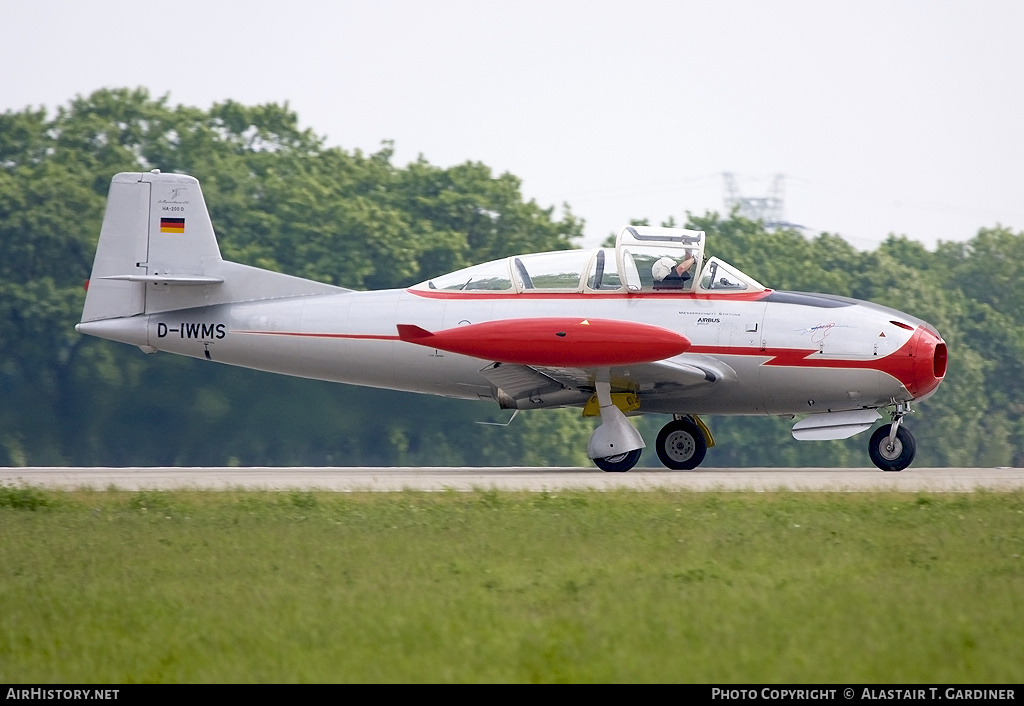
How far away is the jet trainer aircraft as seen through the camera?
15.9m

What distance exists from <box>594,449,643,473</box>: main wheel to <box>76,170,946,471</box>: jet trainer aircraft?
29 mm

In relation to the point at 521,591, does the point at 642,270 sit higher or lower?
higher

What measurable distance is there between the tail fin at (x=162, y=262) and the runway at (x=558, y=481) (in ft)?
8.09

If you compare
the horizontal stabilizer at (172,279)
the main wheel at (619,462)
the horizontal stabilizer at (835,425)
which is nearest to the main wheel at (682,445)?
the main wheel at (619,462)

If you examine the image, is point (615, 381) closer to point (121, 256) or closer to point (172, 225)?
point (172, 225)

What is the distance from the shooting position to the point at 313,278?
4184 cm

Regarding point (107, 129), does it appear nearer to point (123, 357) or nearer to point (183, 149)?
point (183, 149)

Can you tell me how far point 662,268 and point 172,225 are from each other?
7075 mm

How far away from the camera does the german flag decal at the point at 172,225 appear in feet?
60.4

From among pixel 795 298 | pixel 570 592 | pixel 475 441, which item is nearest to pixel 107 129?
pixel 475 441

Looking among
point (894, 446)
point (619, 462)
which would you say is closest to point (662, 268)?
point (619, 462)

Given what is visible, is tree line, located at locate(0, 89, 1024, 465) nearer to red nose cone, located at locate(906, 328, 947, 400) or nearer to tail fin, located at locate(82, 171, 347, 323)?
tail fin, located at locate(82, 171, 347, 323)
